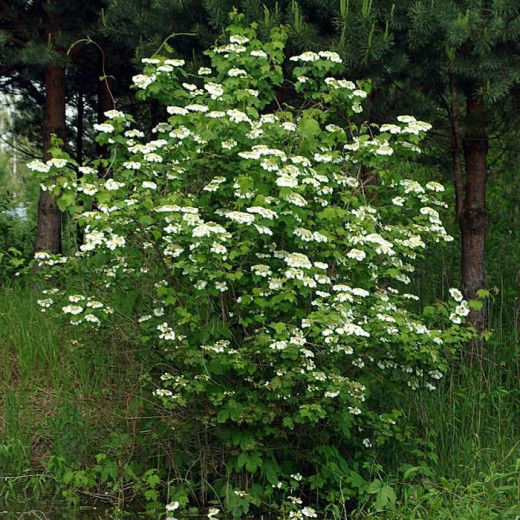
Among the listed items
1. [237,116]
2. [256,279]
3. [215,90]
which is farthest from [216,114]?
[256,279]

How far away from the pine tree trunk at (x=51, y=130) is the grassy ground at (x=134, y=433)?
2683mm

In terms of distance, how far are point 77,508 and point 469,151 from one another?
4070 mm

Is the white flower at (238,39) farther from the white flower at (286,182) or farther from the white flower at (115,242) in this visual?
the white flower at (115,242)

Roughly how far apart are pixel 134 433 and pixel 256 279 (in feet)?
5.28

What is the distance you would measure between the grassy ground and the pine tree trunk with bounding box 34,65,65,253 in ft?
8.80

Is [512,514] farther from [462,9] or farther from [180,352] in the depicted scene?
[462,9]

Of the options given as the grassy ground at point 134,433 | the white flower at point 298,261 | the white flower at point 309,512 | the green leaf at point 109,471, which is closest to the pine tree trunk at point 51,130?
the grassy ground at point 134,433

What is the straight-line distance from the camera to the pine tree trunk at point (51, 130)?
30.7 feet

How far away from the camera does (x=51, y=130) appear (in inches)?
367

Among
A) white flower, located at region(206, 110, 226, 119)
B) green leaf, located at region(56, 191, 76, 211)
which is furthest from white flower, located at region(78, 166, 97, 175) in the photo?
white flower, located at region(206, 110, 226, 119)

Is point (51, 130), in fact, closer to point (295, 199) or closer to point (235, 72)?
point (235, 72)

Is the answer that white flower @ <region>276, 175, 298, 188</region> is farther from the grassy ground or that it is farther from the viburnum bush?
the grassy ground

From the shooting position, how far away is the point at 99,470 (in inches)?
217

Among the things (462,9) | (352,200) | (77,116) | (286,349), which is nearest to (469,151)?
(462,9)
